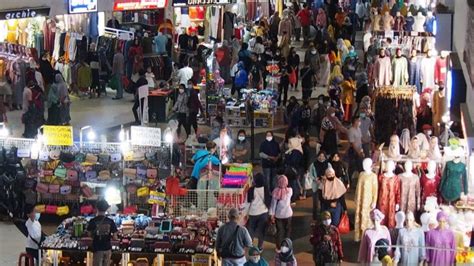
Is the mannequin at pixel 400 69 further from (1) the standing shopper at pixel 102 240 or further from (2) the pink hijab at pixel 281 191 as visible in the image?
(1) the standing shopper at pixel 102 240

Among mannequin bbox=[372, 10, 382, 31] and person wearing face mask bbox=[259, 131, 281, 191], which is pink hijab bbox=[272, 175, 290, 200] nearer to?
person wearing face mask bbox=[259, 131, 281, 191]

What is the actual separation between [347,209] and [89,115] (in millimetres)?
9064

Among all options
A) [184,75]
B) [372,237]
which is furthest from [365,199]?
[184,75]

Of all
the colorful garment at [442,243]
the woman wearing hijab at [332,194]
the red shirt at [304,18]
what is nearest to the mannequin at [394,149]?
the woman wearing hijab at [332,194]

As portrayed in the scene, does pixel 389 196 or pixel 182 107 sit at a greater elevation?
pixel 182 107

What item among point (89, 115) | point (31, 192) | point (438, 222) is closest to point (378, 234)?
point (438, 222)

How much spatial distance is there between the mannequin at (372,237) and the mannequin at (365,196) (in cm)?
133

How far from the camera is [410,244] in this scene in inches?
616

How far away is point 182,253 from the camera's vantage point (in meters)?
15.9

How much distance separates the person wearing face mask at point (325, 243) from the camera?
15703 millimetres

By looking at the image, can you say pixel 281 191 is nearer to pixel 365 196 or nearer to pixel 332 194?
pixel 332 194

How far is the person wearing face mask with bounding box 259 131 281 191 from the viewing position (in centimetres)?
1967

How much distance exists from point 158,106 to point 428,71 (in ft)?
19.1

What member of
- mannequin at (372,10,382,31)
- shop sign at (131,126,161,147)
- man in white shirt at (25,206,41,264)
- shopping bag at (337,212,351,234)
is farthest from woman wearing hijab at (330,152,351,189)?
mannequin at (372,10,382,31)
